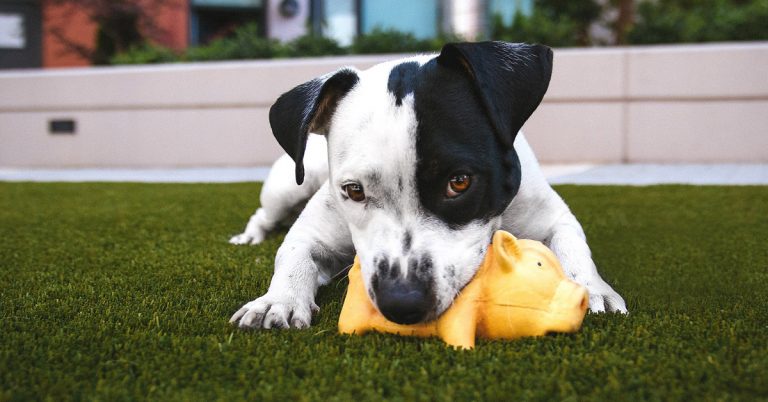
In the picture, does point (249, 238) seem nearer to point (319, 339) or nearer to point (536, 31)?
point (319, 339)

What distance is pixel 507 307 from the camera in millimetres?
1880

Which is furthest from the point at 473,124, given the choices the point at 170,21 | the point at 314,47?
the point at 170,21

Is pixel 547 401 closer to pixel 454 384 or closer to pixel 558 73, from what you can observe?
pixel 454 384

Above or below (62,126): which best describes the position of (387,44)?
above

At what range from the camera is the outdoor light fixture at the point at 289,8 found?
1447 cm

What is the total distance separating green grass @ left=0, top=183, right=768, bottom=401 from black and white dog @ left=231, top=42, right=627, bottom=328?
0.13 m

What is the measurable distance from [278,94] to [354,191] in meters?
6.91

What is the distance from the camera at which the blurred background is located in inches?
315

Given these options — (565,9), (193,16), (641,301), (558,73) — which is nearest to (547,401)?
(641,301)

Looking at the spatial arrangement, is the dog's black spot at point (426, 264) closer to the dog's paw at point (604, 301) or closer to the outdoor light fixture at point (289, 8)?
the dog's paw at point (604, 301)

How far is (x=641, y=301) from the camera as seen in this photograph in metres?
2.34

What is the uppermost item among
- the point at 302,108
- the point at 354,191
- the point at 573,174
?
the point at 302,108

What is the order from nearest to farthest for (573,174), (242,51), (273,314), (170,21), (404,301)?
(404,301) → (273,314) → (573,174) → (242,51) → (170,21)

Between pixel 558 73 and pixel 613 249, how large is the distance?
208 inches
